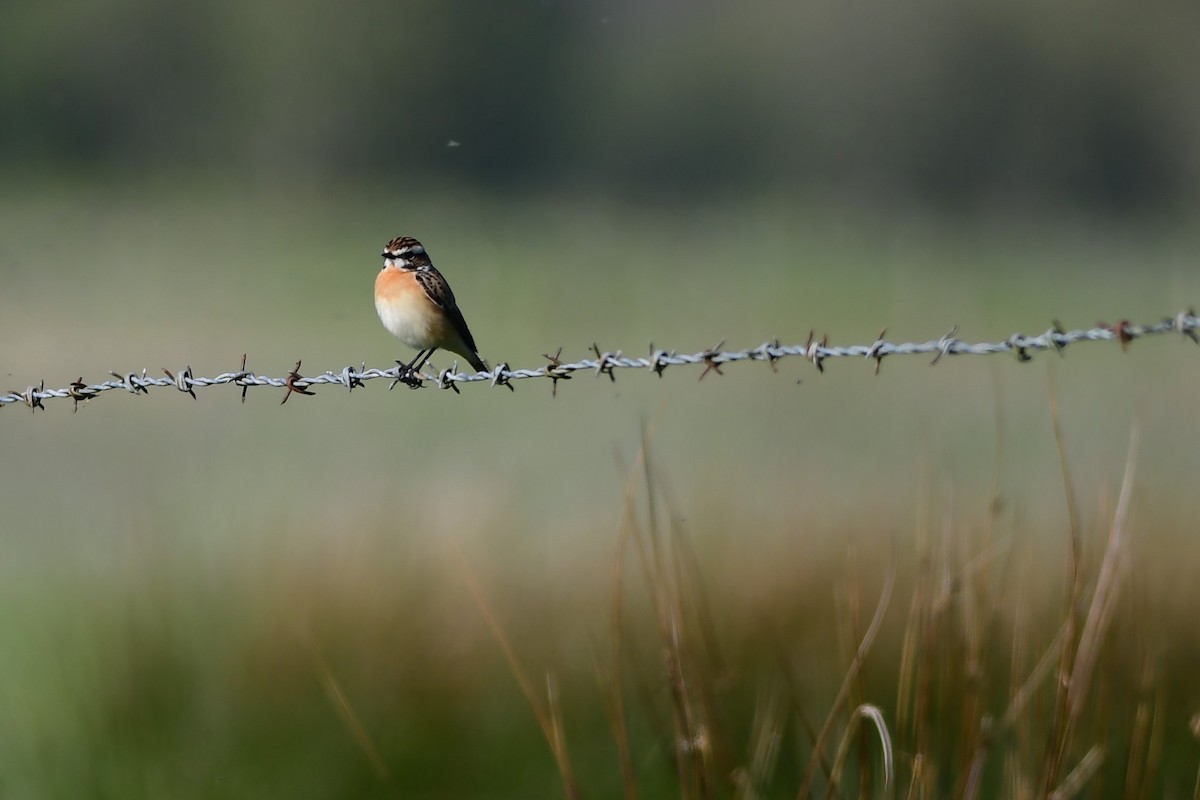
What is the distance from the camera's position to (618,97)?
35375mm

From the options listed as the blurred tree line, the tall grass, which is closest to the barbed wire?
the tall grass

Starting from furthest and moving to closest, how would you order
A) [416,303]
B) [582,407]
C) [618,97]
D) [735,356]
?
[618,97]
[582,407]
[416,303]
[735,356]

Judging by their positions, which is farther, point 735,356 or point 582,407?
point 582,407

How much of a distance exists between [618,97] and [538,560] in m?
29.8

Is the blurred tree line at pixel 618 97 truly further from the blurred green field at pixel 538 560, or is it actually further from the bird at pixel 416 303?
the bird at pixel 416 303

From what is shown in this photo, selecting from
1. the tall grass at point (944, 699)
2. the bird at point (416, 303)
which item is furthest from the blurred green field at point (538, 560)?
the bird at point (416, 303)

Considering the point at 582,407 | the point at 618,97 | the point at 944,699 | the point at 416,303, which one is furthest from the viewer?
the point at 618,97

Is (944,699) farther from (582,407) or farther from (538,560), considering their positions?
(582,407)

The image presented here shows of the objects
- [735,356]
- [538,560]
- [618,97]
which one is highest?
[618,97]

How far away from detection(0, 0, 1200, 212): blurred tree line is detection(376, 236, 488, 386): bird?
22946 mm

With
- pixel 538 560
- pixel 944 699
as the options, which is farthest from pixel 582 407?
pixel 944 699

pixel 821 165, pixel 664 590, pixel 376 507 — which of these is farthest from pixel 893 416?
pixel 821 165

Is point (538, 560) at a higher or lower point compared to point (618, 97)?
lower

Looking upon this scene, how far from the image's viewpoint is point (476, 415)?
63.8 ft
